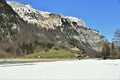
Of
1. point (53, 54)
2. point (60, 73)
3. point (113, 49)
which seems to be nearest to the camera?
point (60, 73)

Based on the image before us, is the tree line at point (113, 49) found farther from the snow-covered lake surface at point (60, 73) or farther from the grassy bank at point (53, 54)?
the snow-covered lake surface at point (60, 73)

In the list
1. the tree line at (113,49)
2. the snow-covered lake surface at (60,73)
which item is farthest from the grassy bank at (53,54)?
the snow-covered lake surface at (60,73)

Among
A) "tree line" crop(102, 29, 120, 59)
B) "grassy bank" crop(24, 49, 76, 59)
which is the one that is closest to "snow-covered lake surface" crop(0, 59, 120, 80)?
"tree line" crop(102, 29, 120, 59)

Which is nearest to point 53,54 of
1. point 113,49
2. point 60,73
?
point 113,49

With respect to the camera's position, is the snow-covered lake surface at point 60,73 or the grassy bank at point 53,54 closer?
the snow-covered lake surface at point 60,73

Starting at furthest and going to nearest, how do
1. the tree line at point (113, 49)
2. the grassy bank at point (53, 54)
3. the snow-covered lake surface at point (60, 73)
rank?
the grassy bank at point (53, 54) → the tree line at point (113, 49) → the snow-covered lake surface at point (60, 73)

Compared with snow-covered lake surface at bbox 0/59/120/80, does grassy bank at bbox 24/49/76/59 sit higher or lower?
higher

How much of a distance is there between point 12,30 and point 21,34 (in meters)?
6.90

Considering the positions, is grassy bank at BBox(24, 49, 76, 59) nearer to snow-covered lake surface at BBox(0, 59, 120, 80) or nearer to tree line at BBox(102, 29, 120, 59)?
tree line at BBox(102, 29, 120, 59)

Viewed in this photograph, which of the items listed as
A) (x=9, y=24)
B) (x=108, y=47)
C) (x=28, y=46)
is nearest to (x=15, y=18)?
(x=9, y=24)

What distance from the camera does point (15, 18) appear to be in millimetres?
170375

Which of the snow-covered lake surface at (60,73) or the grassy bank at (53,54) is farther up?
the grassy bank at (53,54)

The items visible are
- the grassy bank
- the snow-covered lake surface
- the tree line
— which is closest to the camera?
the snow-covered lake surface

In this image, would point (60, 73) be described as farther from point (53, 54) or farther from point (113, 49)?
point (53, 54)
